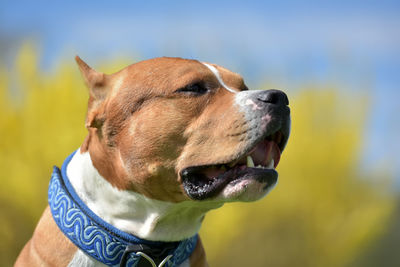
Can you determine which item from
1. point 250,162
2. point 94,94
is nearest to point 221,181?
point 250,162

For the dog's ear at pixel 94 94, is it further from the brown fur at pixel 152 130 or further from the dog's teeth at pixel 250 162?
the dog's teeth at pixel 250 162

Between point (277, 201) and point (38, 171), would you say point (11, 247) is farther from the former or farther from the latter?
point (277, 201)

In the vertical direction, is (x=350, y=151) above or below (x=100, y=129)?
below

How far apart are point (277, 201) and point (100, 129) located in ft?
11.0

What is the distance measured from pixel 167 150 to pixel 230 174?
0.32m

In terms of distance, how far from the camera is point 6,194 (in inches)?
213

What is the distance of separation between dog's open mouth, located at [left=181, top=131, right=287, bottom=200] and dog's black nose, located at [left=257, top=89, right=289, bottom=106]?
6.3 inches

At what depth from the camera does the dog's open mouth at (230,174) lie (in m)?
2.59

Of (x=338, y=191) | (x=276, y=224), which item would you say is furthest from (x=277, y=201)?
(x=338, y=191)

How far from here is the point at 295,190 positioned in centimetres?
579

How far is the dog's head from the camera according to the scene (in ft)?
8.45

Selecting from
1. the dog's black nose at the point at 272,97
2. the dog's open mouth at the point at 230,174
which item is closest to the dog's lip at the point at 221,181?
the dog's open mouth at the point at 230,174

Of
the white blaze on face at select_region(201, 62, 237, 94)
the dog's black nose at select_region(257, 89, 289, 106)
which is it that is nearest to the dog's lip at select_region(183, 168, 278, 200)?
the dog's black nose at select_region(257, 89, 289, 106)

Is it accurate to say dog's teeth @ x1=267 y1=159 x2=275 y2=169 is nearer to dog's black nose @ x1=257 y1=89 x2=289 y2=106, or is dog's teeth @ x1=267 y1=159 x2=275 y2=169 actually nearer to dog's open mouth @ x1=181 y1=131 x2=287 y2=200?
dog's open mouth @ x1=181 y1=131 x2=287 y2=200
